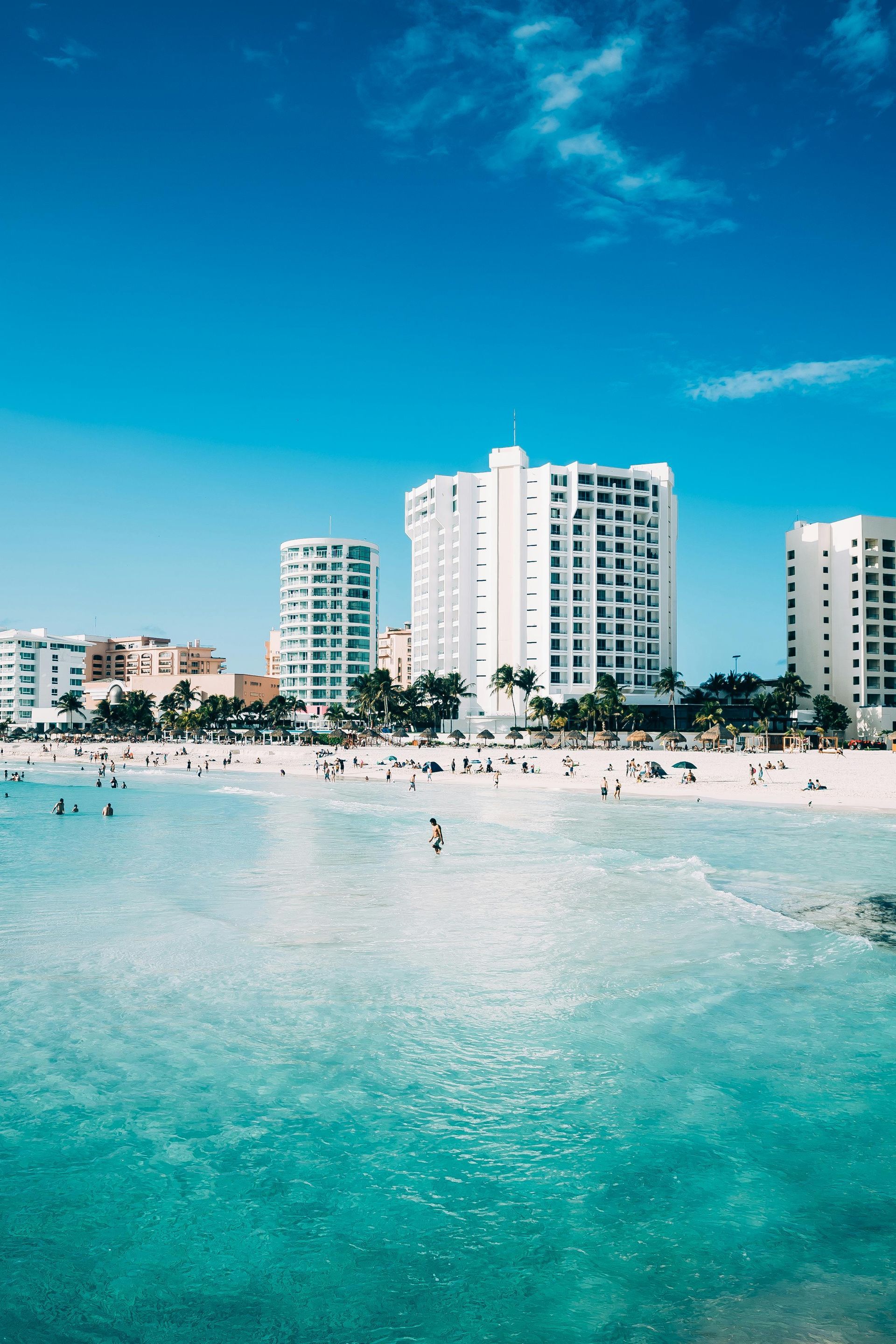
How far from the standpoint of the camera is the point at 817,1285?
349 inches

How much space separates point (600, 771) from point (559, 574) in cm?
4951

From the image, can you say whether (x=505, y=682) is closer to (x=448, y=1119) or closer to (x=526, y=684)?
(x=526, y=684)

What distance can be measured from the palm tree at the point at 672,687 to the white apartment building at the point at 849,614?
2245 cm

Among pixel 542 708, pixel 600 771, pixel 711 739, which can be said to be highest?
pixel 542 708

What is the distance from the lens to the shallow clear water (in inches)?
344

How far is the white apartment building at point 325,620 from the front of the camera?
18962 cm

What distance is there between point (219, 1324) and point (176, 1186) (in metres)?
2.62

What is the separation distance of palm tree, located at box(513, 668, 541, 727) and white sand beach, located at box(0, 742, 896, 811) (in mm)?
15007

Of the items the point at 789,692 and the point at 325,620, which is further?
the point at 325,620

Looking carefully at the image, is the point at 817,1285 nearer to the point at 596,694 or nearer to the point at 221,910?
the point at 221,910

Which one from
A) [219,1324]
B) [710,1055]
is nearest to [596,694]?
[710,1055]

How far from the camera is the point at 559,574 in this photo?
13300 centimetres

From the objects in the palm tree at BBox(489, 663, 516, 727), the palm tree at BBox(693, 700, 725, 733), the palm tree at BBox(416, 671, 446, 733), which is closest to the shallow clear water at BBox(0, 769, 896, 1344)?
the palm tree at BBox(693, 700, 725, 733)

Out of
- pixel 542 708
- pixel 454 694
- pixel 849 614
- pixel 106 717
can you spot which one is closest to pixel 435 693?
pixel 454 694
